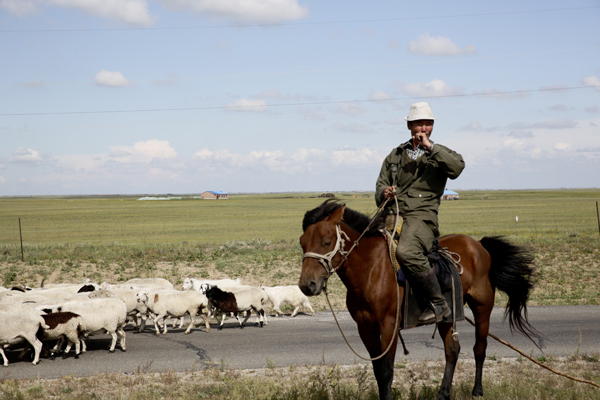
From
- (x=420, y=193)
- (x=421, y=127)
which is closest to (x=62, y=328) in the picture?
(x=420, y=193)

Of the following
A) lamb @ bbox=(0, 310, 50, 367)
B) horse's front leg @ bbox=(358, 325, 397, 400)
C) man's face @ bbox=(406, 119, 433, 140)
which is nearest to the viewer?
horse's front leg @ bbox=(358, 325, 397, 400)

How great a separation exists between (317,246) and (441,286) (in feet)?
6.11

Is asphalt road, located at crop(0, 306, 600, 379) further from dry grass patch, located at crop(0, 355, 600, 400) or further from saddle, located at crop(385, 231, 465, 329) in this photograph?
saddle, located at crop(385, 231, 465, 329)

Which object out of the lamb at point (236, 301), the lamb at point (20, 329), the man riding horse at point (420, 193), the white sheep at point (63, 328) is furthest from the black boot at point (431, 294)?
the lamb at point (236, 301)

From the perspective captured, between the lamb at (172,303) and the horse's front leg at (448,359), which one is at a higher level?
the horse's front leg at (448,359)

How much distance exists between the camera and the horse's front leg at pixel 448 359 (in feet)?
21.0

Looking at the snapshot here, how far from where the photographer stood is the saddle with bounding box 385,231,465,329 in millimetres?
6004

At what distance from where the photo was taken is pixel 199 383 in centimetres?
794

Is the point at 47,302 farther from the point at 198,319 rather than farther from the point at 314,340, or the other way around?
the point at 314,340

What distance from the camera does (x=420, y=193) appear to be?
6.14 metres

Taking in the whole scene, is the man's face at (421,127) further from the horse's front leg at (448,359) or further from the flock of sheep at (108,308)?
the flock of sheep at (108,308)

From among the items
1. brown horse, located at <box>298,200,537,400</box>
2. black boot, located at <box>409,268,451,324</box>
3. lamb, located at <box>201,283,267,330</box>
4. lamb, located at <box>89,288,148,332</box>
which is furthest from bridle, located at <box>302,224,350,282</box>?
lamb, located at <box>89,288,148,332</box>

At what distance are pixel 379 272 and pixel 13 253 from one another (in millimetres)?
27781

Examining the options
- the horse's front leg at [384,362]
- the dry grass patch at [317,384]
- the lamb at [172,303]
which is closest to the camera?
the horse's front leg at [384,362]
